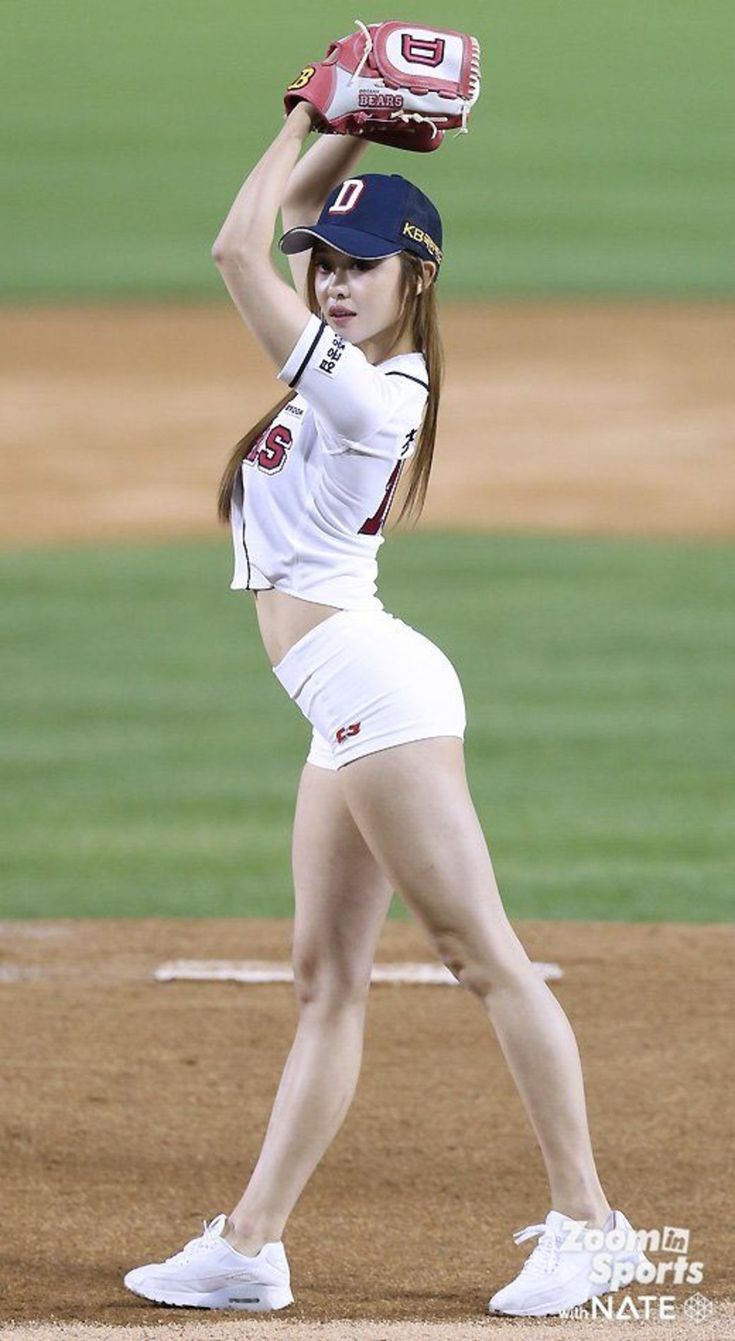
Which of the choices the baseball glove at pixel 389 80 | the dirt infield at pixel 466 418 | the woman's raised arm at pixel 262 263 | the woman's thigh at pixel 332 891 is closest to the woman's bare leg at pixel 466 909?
the woman's thigh at pixel 332 891

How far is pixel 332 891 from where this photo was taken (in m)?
3.70

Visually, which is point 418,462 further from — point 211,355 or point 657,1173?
point 211,355

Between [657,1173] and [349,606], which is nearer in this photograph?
[349,606]

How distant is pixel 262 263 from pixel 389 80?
1.34 feet

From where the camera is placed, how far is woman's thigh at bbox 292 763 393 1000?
369 centimetres

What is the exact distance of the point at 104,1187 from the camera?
4512 millimetres

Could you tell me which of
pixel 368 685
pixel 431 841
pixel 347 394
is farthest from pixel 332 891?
pixel 347 394

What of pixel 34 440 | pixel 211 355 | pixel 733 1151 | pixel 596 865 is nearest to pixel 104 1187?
pixel 733 1151

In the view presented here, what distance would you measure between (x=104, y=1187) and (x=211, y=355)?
16447mm

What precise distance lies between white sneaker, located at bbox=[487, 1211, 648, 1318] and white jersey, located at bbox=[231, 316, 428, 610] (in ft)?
3.79

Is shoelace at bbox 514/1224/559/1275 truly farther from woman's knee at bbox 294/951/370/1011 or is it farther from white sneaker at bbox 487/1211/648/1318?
woman's knee at bbox 294/951/370/1011

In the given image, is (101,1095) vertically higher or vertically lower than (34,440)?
lower

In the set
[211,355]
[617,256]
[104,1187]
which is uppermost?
[617,256]

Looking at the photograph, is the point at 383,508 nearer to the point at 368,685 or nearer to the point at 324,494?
the point at 324,494
